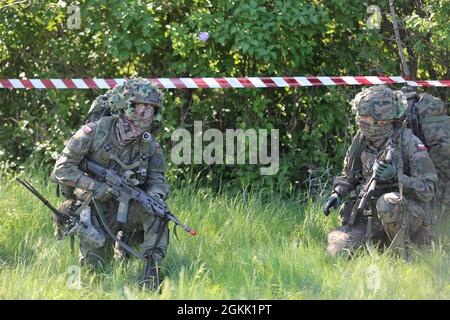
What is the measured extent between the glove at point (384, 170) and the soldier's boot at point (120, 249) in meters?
1.87

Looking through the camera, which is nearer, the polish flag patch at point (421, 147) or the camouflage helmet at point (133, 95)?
the camouflage helmet at point (133, 95)

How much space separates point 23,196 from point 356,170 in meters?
2.91

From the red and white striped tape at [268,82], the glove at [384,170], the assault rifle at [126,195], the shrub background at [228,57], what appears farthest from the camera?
the shrub background at [228,57]

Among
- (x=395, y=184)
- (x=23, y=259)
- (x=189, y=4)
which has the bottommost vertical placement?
(x=23, y=259)

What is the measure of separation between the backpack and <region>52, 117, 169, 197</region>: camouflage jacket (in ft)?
6.54

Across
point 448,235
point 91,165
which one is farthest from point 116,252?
point 448,235

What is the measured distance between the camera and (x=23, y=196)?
7.48m

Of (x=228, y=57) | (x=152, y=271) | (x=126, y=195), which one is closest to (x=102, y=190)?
(x=126, y=195)

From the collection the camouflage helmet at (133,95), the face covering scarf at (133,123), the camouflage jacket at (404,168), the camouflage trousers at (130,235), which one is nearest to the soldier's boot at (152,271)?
the camouflage trousers at (130,235)

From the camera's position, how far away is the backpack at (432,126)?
6.58 metres

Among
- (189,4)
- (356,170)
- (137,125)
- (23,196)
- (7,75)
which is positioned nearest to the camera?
(137,125)

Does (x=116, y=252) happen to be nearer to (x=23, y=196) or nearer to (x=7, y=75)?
(x=23, y=196)

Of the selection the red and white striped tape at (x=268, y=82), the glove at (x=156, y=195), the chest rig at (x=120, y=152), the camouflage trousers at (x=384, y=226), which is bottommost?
Answer: the camouflage trousers at (x=384, y=226)

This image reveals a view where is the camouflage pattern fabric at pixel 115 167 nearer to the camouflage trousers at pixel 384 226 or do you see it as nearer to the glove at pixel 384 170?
the camouflage trousers at pixel 384 226
